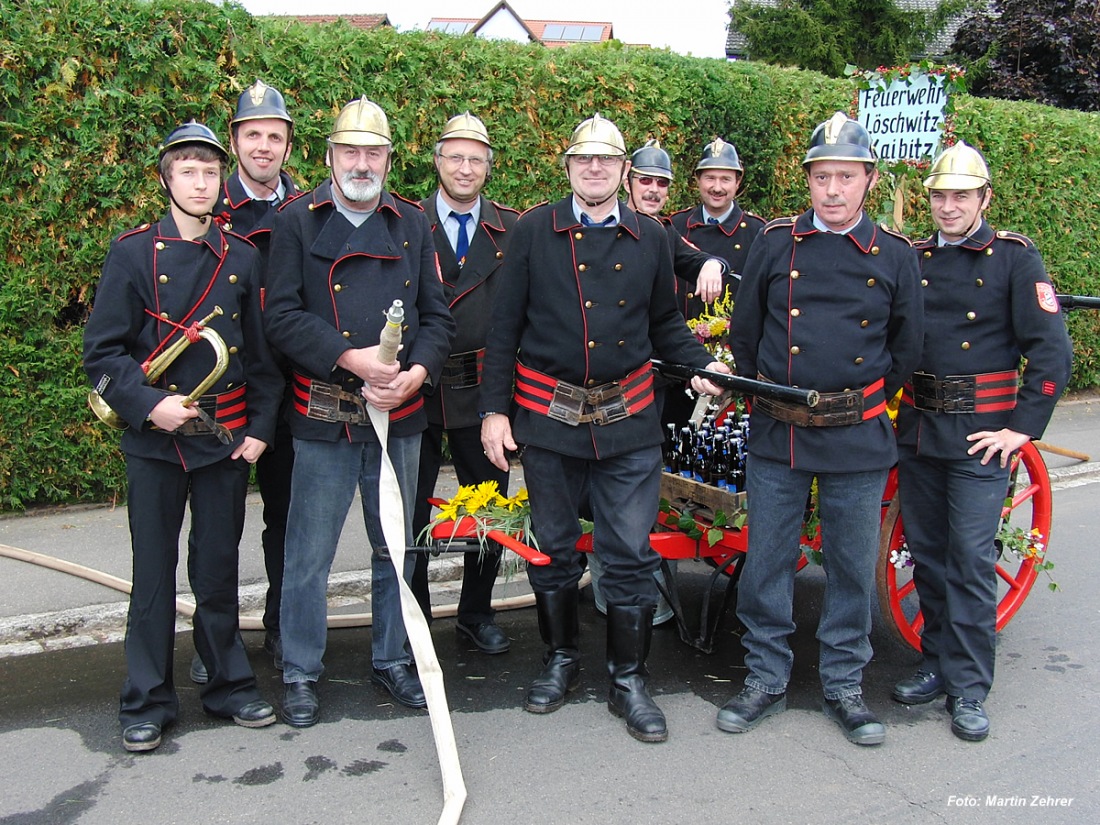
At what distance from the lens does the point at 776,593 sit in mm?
3871

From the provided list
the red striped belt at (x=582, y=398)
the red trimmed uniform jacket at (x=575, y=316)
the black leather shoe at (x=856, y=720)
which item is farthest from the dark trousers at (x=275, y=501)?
the black leather shoe at (x=856, y=720)

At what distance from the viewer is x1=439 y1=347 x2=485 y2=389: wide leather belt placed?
4336 millimetres

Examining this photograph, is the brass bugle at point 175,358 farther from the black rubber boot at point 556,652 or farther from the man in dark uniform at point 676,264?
the man in dark uniform at point 676,264

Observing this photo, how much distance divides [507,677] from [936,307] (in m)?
2.31

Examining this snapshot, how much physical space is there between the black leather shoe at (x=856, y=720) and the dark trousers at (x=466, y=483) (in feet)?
4.82

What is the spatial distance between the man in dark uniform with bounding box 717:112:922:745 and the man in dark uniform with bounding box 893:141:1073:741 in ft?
0.79

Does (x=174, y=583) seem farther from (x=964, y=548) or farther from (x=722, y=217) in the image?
(x=722, y=217)

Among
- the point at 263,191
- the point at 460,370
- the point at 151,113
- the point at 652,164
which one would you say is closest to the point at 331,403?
the point at 460,370

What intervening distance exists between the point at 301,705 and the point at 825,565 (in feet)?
6.78

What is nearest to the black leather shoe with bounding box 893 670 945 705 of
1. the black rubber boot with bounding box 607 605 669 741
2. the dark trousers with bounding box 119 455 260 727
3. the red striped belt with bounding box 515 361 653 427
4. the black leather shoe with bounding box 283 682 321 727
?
the black rubber boot with bounding box 607 605 669 741

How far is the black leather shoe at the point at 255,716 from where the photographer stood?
146 inches

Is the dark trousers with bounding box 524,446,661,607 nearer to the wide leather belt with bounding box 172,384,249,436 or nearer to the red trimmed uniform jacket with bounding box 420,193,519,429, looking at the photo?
the red trimmed uniform jacket with bounding box 420,193,519,429

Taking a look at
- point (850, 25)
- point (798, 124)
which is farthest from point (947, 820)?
point (850, 25)

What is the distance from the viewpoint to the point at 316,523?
150 inches
